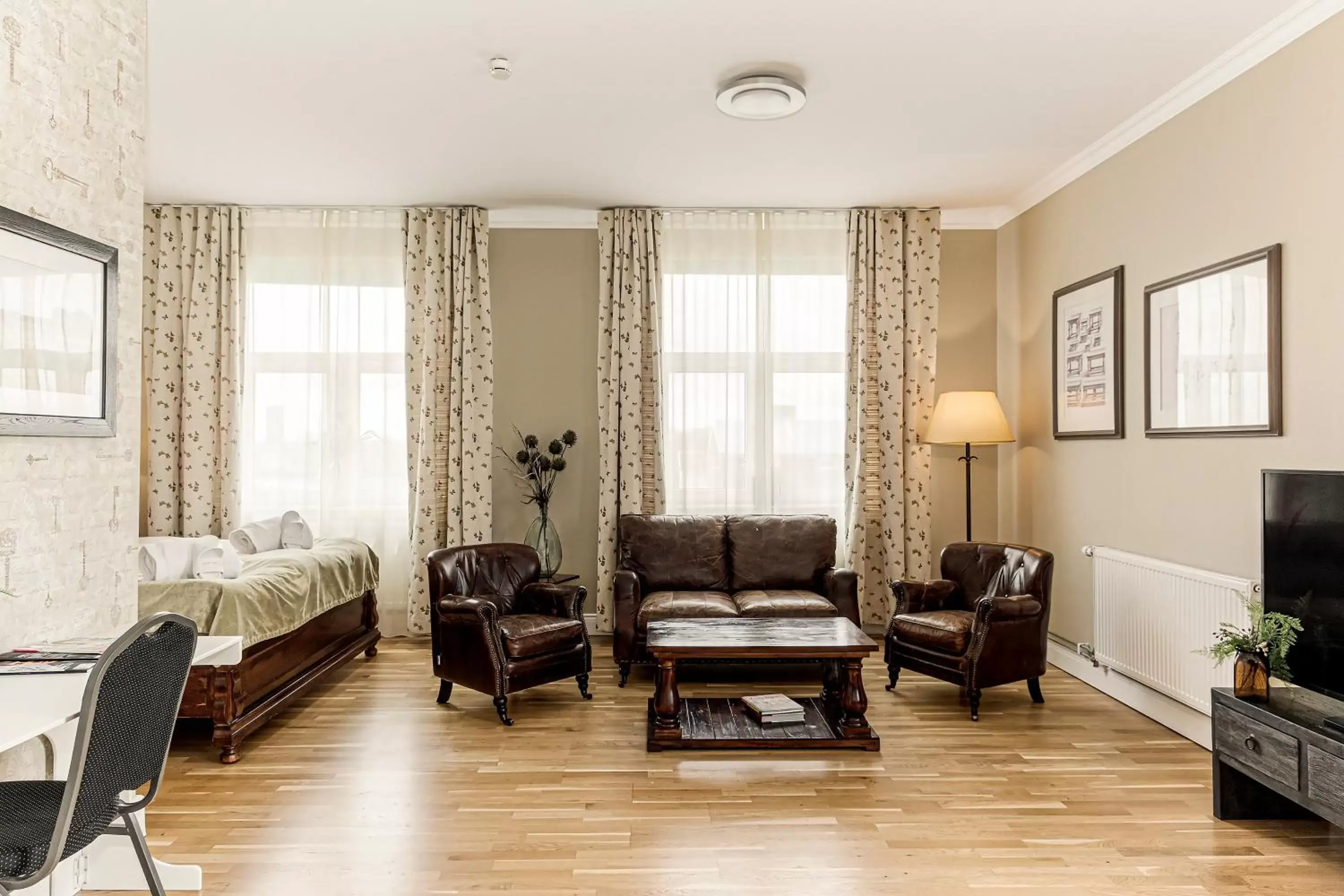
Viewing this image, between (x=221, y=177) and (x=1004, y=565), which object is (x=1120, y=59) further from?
(x=221, y=177)

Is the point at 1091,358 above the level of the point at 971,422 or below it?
above

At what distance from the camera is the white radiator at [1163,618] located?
11.6ft

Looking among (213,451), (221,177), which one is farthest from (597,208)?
(213,451)

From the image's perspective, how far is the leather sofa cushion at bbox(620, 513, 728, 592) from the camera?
5.30 metres

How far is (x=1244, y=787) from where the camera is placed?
2984mm

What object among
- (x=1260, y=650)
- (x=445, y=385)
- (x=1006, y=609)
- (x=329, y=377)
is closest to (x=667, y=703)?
(x=1006, y=609)

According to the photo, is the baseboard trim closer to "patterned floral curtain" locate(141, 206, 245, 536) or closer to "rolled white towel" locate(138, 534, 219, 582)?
"rolled white towel" locate(138, 534, 219, 582)

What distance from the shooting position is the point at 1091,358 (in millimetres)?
→ 4719

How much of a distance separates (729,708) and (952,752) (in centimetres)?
105

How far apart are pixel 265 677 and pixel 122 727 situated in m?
2.32

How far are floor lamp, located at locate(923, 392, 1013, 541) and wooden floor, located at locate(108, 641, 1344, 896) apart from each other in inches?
64.5

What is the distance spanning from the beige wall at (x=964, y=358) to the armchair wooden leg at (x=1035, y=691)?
1.65 metres

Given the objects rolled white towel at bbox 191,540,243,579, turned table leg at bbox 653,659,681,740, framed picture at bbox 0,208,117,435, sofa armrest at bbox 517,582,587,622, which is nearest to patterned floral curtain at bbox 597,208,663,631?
sofa armrest at bbox 517,582,587,622

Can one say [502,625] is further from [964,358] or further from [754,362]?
[964,358]
